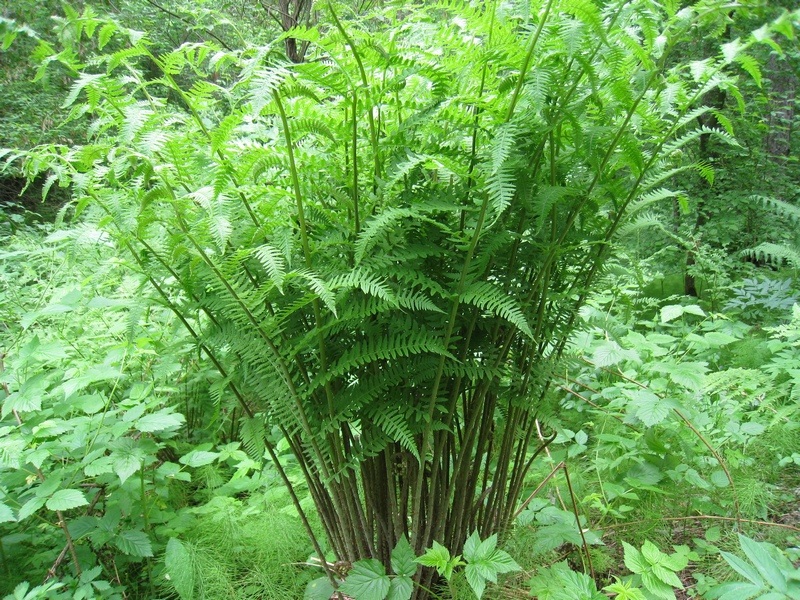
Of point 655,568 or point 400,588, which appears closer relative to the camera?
point 400,588

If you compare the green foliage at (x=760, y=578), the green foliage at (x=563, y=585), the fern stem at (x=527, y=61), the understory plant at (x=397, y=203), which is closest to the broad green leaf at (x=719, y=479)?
the green foliage at (x=760, y=578)

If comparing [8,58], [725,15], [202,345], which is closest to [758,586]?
[725,15]

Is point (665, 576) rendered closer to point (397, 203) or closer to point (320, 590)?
point (320, 590)

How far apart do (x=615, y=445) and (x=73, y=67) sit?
1.67 meters

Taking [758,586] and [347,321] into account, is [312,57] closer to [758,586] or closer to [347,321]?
[347,321]

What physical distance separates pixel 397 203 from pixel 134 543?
1044mm

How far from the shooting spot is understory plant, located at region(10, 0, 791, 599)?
77cm

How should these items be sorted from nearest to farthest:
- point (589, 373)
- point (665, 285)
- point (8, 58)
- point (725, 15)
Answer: point (725, 15) → point (589, 373) → point (665, 285) → point (8, 58)

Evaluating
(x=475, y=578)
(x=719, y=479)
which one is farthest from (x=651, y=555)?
(x=719, y=479)

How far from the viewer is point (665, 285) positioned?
12.0ft

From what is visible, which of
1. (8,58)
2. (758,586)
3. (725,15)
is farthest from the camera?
(8,58)

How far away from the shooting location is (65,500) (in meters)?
1.18

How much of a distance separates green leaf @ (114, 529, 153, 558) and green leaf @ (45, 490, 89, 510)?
19 centimetres

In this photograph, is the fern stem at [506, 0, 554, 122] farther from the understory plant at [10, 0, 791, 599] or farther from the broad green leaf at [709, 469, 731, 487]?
the broad green leaf at [709, 469, 731, 487]
